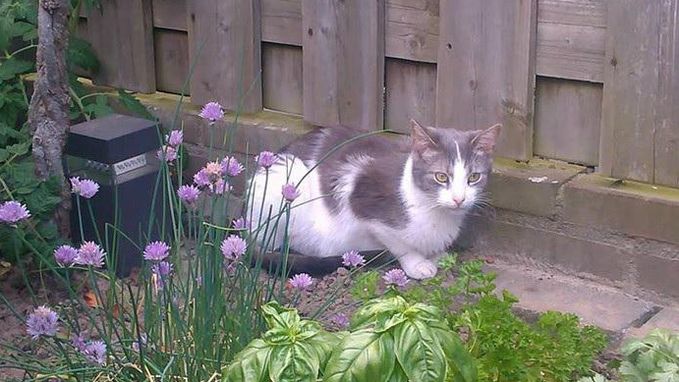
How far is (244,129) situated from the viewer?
480cm

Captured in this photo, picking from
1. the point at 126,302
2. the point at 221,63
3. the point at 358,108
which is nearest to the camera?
the point at 126,302

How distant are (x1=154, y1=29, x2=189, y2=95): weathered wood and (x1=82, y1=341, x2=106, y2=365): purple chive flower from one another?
2360 mm

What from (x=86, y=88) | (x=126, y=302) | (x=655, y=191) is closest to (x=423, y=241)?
(x=655, y=191)

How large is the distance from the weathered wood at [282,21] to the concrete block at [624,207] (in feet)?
4.31

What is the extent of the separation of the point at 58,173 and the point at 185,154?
0.84 m

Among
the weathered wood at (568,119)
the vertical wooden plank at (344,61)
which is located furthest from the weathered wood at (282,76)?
the weathered wood at (568,119)

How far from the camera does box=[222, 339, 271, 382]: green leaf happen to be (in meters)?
2.32

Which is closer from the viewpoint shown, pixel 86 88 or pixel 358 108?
pixel 358 108

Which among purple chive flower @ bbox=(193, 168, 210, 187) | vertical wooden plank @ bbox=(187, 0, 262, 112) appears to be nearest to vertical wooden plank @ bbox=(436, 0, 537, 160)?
vertical wooden plank @ bbox=(187, 0, 262, 112)

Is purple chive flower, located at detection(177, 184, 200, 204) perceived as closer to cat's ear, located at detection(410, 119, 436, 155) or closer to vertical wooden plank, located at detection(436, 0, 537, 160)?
cat's ear, located at detection(410, 119, 436, 155)

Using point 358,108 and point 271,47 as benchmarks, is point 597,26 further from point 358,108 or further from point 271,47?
point 271,47

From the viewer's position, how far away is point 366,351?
2.27 m

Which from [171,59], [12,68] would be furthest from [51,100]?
[171,59]

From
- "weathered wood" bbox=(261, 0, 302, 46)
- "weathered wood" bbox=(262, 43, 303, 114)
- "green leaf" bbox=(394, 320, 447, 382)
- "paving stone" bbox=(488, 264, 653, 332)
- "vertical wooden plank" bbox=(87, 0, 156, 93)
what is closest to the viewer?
"green leaf" bbox=(394, 320, 447, 382)
